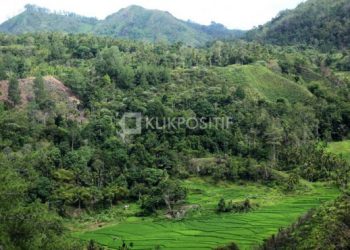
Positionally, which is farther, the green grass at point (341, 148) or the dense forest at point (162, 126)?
the green grass at point (341, 148)

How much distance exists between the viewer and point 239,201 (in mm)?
40906

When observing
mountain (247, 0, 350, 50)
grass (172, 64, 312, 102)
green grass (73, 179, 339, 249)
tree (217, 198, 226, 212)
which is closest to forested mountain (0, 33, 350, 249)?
tree (217, 198, 226, 212)

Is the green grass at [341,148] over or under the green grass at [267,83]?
under

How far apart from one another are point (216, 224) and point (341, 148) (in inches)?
954

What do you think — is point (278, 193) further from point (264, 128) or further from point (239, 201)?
point (264, 128)

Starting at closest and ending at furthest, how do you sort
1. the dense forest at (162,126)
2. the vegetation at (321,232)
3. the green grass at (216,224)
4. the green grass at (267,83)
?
1. the vegetation at (321,232)
2. the green grass at (216,224)
3. the dense forest at (162,126)
4. the green grass at (267,83)

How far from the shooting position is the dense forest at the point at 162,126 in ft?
136

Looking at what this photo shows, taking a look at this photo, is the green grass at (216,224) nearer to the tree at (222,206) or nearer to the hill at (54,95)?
the tree at (222,206)

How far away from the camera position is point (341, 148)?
55.5m

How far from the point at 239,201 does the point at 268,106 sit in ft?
67.8

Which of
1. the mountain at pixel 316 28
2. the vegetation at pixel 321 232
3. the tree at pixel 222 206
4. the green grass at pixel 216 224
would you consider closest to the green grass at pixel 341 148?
the green grass at pixel 216 224

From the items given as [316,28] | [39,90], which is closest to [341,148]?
[39,90]

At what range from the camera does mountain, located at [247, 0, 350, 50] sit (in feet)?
343

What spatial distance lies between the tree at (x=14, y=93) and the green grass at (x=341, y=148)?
3324 centimetres
